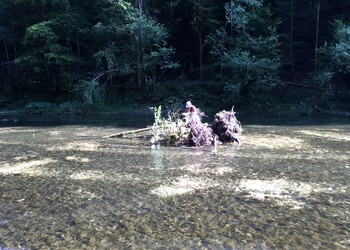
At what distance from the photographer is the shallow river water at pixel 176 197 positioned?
584 cm

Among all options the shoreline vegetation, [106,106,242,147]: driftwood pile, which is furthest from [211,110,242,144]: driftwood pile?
the shoreline vegetation

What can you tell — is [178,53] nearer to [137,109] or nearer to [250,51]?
[137,109]

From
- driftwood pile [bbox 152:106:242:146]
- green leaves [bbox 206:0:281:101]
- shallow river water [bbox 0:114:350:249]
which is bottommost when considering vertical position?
shallow river water [bbox 0:114:350:249]

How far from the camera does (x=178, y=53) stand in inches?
1554

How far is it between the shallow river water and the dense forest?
56.9ft

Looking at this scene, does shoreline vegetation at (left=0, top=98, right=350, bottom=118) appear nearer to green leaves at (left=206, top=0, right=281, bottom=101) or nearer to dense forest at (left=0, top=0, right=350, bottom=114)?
dense forest at (left=0, top=0, right=350, bottom=114)

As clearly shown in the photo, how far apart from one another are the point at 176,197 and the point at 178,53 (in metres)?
32.9

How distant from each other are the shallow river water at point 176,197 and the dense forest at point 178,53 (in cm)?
1735

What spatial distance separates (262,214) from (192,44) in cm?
3330

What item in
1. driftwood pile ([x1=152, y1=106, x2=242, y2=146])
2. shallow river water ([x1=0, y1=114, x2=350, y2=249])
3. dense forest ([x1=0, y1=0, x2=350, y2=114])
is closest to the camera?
shallow river water ([x1=0, y1=114, x2=350, y2=249])

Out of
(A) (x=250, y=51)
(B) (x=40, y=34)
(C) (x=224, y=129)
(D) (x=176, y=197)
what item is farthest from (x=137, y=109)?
(D) (x=176, y=197)

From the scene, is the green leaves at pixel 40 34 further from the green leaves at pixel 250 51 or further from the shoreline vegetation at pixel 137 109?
the green leaves at pixel 250 51

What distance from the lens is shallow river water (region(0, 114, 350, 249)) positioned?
584cm

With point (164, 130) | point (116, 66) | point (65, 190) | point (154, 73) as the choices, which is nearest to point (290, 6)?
point (154, 73)
